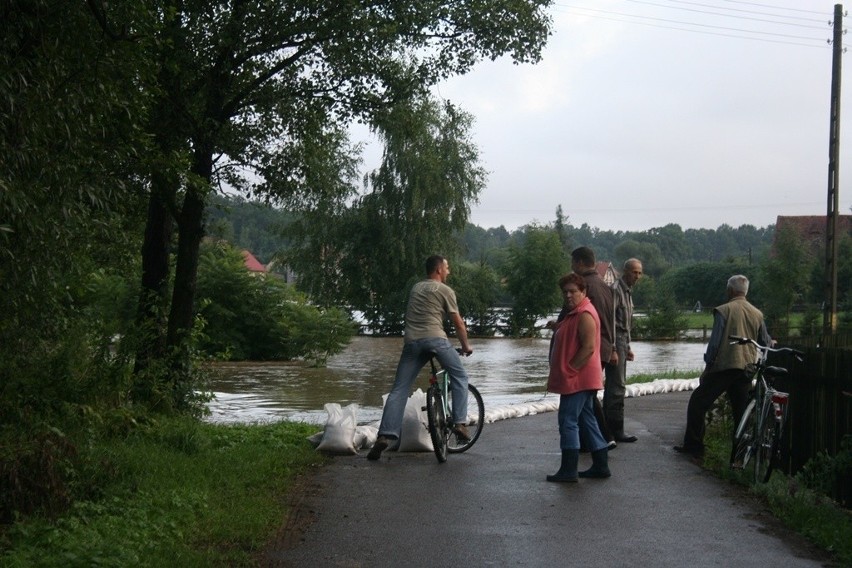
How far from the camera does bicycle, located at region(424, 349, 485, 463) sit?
35.5ft

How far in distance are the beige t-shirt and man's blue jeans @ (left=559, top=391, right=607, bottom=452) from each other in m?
1.76

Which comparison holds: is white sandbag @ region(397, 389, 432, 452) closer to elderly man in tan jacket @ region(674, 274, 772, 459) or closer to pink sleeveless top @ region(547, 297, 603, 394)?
pink sleeveless top @ region(547, 297, 603, 394)

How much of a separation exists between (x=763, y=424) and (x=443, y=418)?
9.73ft

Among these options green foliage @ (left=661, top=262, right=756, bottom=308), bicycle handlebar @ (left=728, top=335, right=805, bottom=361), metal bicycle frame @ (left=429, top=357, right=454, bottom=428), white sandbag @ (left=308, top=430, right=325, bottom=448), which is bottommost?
white sandbag @ (left=308, top=430, right=325, bottom=448)

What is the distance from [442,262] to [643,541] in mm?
4712

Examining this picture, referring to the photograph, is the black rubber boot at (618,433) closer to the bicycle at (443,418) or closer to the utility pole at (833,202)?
the bicycle at (443,418)

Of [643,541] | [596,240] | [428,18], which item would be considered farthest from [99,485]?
[596,240]

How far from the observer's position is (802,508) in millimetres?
8156

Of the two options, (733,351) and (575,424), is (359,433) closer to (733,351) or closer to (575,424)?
(575,424)

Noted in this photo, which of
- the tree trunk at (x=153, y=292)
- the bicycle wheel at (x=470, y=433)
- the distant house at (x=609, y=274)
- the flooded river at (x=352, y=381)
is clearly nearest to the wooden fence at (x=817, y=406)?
the distant house at (x=609, y=274)

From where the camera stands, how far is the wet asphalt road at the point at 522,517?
684 cm

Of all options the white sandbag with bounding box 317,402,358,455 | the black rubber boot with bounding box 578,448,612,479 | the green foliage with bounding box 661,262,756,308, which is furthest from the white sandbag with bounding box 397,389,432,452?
the green foliage with bounding box 661,262,756,308

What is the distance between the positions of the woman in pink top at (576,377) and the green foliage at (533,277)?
63.2 metres

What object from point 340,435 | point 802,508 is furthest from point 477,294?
point 802,508
